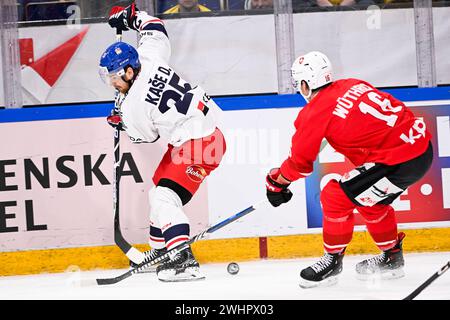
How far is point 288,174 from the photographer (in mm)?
4348

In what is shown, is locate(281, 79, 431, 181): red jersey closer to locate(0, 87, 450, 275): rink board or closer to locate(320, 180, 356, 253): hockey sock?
locate(320, 180, 356, 253): hockey sock

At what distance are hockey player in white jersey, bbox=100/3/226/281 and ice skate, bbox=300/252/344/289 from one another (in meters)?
0.61

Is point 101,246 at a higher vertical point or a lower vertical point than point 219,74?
lower

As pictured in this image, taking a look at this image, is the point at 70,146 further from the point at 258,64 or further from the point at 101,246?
the point at 258,64

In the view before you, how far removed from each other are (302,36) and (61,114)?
1.38 meters

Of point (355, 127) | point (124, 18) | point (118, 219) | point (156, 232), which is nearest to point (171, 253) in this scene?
point (156, 232)

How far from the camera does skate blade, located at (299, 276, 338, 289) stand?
439 centimetres

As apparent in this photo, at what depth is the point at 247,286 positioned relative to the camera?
15.0 feet

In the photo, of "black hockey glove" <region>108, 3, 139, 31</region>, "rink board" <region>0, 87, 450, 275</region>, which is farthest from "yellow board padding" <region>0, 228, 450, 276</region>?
"black hockey glove" <region>108, 3, 139, 31</region>

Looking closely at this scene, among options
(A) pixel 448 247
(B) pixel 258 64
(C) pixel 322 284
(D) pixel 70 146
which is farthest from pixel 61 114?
(A) pixel 448 247

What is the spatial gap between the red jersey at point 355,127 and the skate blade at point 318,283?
0.46 m

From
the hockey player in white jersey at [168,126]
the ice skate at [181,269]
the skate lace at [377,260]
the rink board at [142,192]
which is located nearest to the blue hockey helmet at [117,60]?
the hockey player in white jersey at [168,126]
